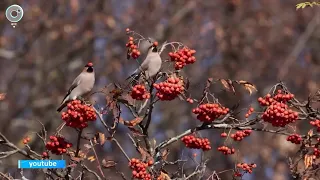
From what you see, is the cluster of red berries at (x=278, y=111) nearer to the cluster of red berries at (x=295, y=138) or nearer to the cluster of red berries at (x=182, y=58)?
the cluster of red berries at (x=295, y=138)

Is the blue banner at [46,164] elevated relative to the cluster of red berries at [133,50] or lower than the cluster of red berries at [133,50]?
lower

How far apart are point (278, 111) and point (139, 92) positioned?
732 mm

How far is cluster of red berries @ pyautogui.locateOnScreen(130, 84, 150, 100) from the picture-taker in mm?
3462

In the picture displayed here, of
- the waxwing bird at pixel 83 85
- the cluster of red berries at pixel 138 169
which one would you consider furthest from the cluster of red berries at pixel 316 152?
the waxwing bird at pixel 83 85

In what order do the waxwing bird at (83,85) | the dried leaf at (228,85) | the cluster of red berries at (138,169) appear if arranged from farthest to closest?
the waxwing bird at (83,85) < the dried leaf at (228,85) < the cluster of red berries at (138,169)

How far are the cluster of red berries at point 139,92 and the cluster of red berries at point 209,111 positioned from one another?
11.7 inches

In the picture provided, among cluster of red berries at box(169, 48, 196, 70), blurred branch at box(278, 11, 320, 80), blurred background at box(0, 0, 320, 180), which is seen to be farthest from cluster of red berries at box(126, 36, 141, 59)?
blurred branch at box(278, 11, 320, 80)

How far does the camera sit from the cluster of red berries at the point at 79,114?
11.1 feet

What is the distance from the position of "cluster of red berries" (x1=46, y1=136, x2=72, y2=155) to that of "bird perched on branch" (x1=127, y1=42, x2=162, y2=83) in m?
0.53

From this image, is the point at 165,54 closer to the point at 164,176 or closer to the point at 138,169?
the point at 164,176

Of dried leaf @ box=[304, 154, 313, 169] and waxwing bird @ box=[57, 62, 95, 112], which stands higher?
waxwing bird @ box=[57, 62, 95, 112]

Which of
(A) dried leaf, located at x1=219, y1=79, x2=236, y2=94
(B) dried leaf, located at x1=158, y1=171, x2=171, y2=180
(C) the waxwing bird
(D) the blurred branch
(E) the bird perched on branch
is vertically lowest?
(B) dried leaf, located at x1=158, y1=171, x2=171, y2=180

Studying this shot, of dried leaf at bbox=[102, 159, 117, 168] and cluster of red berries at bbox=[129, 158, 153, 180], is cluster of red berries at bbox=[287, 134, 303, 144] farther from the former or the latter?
dried leaf at bbox=[102, 159, 117, 168]

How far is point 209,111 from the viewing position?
3.54 m
